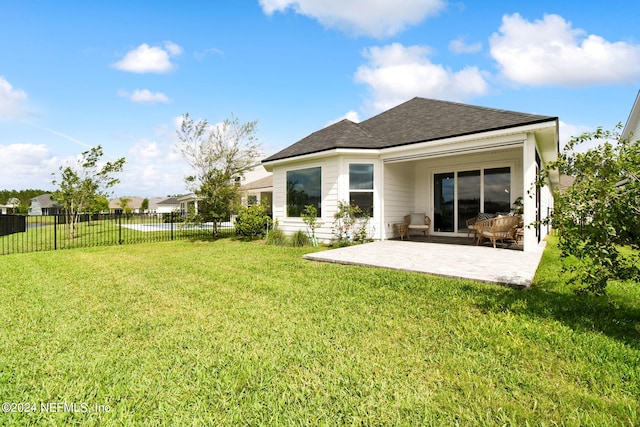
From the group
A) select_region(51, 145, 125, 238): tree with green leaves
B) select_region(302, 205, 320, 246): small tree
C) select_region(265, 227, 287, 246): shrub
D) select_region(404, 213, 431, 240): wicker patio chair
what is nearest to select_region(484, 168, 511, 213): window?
select_region(404, 213, 431, 240): wicker patio chair

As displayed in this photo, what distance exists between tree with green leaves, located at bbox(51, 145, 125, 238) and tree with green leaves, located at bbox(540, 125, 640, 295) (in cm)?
1714

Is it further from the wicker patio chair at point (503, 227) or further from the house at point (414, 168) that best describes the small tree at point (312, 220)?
the wicker patio chair at point (503, 227)

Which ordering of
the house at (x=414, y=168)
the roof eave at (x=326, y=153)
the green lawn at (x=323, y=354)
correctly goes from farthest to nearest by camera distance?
the roof eave at (x=326, y=153)
the house at (x=414, y=168)
the green lawn at (x=323, y=354)

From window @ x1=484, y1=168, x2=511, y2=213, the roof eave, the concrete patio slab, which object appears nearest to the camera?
the concrete patio slab

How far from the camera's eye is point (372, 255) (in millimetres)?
7594

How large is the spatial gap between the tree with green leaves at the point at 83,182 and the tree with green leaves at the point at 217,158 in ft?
13.9

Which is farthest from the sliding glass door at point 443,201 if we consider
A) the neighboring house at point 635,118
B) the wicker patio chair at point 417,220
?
the neighboring house at point 635,118

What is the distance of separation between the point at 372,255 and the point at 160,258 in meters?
5.92

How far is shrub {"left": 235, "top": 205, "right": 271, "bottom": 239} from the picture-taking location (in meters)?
12.0

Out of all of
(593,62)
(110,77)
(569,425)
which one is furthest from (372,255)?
(593,62)

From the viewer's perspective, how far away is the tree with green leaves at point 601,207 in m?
2.89

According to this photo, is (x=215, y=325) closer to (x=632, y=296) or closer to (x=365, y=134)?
(x=632, y=296)

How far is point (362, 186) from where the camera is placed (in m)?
10.7

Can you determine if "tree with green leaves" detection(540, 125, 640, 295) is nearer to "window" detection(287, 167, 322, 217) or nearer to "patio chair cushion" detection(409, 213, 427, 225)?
"window" detection(287, 167, 322, 217)
